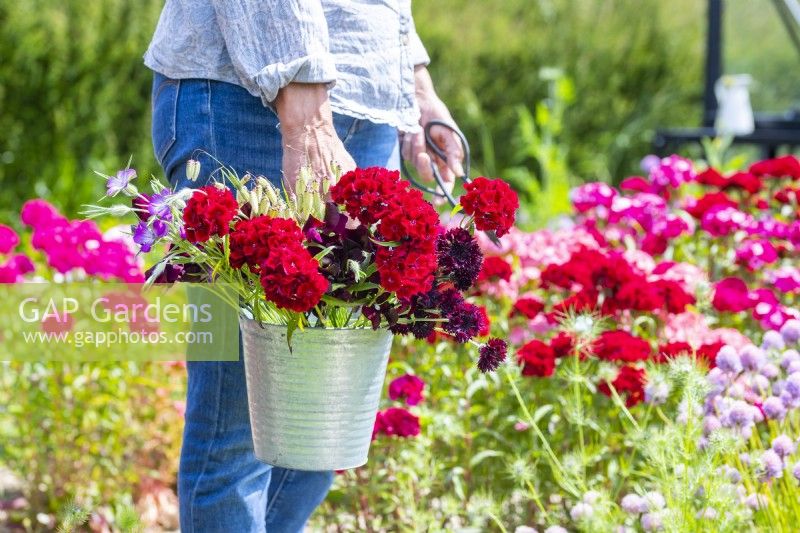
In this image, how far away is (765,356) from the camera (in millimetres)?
2213

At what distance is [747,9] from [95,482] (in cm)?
497

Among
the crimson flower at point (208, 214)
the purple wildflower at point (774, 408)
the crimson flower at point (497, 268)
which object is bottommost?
the crimson flower at point (497, 268)

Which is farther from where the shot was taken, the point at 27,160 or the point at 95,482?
the point at 27,160

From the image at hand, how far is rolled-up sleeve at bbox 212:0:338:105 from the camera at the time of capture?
62.0 inches

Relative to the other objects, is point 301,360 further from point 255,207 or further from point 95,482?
point 95,482

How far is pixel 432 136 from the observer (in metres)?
2.17

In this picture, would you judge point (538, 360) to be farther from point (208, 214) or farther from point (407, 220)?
point (208, 214)

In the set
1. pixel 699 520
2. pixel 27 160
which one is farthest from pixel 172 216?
pixel 27 160

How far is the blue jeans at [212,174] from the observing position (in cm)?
171

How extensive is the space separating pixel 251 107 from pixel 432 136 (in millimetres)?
540

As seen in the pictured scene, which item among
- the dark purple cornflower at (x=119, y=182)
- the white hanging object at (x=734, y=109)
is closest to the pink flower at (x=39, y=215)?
the dark purple cornflower at (x=119, y=182)

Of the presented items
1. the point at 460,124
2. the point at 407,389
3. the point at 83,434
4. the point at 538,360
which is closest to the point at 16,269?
the point at 83,434

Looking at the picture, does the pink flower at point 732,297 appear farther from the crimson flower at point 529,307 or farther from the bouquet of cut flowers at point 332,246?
the bouquet of cut flowers at point 332,246

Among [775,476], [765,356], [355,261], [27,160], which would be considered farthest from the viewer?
[27,160]
